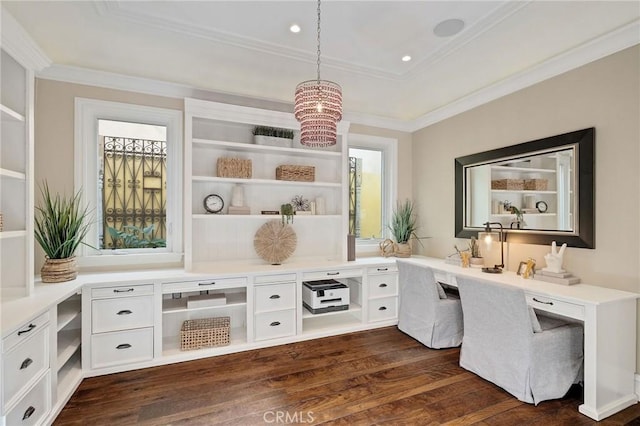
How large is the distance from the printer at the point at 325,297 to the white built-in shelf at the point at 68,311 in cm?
207

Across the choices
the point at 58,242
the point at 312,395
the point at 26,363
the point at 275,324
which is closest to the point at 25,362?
the point at 26,363

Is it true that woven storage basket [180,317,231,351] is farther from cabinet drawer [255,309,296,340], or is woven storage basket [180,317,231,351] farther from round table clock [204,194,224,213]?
round table clock [204,194,224,213]

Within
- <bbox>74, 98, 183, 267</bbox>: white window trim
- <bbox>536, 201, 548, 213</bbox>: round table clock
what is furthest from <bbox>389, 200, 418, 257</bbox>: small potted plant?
<bbox>74, 98, 183, 267</bbox>: white window trim

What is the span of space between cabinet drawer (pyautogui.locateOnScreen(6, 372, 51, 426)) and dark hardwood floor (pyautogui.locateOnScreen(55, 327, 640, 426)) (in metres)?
0.19

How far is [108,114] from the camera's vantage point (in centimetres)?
311

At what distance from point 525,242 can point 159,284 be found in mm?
3453

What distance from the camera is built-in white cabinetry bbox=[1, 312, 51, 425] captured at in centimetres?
160

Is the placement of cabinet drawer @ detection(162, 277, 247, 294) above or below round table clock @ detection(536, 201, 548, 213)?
below

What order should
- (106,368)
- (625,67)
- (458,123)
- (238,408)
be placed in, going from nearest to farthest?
(238,408) < (625,67) < (106,368) < (458,123)

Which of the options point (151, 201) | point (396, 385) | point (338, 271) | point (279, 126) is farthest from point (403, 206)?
point (151, 201)

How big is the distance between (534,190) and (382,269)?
174 cm

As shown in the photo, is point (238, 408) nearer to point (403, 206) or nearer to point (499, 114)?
point (403, 206)

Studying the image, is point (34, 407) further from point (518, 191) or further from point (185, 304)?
point (518, 191)

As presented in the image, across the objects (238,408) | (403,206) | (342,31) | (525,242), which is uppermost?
(342,31)
